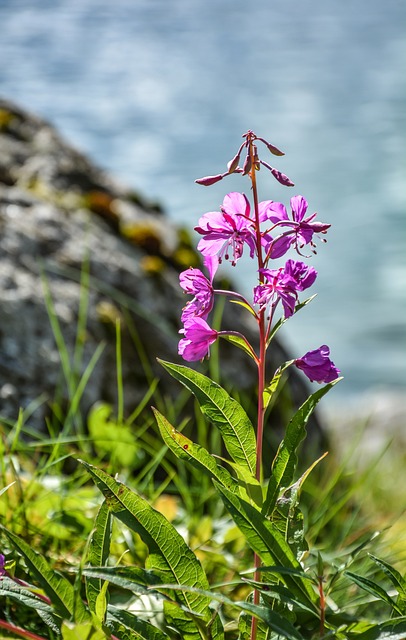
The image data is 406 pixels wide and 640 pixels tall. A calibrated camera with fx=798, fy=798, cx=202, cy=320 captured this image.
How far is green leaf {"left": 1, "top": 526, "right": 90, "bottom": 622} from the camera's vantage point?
3.60ft

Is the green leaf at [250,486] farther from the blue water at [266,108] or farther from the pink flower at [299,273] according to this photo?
the blue water at [266,108]

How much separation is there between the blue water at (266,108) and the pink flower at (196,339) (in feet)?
21.9

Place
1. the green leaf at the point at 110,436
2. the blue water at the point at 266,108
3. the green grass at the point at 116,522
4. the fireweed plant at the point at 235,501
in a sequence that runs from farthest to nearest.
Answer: the blue water at the point at 266,108 → the green leaf at the point at 110,436 → the green grass at the point at 116,522 → the fireweed plant at the point at 235,501

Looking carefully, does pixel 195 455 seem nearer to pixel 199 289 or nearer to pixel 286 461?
pixel 286 461

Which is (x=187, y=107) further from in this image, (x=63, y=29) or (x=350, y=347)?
(x=350, y=347)

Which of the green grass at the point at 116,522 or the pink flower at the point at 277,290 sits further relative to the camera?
the green grass at the point at 116,522

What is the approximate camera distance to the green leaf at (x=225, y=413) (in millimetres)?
1138

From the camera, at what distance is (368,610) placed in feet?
6.45

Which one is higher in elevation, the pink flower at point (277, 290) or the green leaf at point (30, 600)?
the pink flower at point (277, 290)

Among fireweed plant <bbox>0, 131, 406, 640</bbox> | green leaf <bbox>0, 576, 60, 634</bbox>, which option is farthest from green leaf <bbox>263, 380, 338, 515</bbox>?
green leaf <bbox>0, 576, 60, 634</bbox>

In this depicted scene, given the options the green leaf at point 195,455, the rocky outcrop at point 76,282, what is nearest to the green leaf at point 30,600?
the green leaf at point 195,455

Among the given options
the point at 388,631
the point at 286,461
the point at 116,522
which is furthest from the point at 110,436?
the point at 388,631

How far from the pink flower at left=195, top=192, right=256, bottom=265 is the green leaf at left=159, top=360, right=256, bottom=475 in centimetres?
18

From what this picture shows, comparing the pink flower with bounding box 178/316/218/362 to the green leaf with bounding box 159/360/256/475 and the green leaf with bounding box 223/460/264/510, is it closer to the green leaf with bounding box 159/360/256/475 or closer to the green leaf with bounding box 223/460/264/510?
the green leaf with bounding box 159/360/256/475
